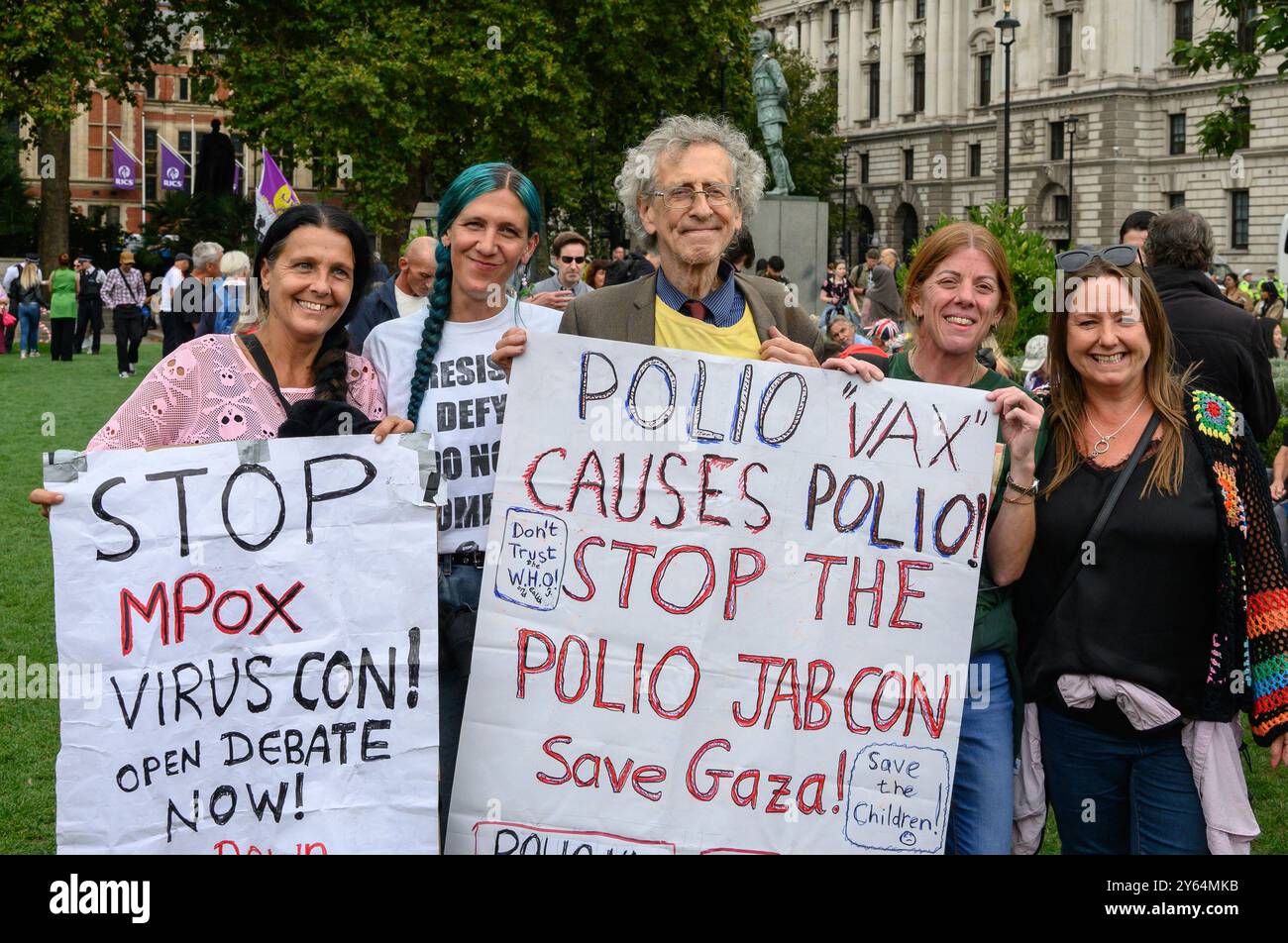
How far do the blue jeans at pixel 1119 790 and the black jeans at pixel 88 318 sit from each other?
25607mm

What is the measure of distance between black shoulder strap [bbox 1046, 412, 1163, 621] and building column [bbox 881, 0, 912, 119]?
241ft

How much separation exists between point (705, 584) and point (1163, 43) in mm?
61362

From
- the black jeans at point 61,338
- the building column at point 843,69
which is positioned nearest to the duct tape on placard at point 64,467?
the black jeans at point 61,338

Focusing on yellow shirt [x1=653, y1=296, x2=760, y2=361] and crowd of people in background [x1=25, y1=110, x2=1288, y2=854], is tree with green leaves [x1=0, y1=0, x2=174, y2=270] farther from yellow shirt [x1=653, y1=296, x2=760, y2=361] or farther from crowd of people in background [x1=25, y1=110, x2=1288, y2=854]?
yellow shirt [x1=653, y1=296, x2=760, y2=361]

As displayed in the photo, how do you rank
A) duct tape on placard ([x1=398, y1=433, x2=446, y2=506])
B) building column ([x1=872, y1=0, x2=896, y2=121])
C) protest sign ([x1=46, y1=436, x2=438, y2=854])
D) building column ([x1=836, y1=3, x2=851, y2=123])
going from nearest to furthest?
1. protest sign ([x1=46, y1=436, x2=438, y2=854])
2. duct tape on placard ([x1=398, y1=433, x2=446, y2=506])
3. building column ([x1=872, y1=0, x2=896, y2=121])
4. building column ([x1=836, y1=3, x2=851, y2=123])

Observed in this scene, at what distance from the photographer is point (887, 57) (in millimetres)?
73375

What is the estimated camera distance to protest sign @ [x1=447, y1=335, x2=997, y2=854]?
3.28m

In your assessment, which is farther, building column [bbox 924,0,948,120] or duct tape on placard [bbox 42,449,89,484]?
building column [bbox 924,0,948,120]

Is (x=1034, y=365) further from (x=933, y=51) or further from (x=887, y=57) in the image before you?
(x=887, y=57)

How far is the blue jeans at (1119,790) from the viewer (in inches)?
124

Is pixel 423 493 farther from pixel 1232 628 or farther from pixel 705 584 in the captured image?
pixel 1232 628

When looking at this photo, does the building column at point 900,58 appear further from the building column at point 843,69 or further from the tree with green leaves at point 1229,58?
the tree with green leaves at point 1229,58

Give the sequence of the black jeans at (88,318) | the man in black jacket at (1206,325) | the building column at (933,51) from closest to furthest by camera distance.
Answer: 1. the man in black jacket at (1206,325)
2. the black jeans at (88,318)
3. the building column at (933,51)

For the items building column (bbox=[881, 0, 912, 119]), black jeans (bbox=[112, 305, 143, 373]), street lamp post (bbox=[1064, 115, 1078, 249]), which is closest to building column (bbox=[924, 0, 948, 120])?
building column (bbox=[881, 0, 912, 119])
